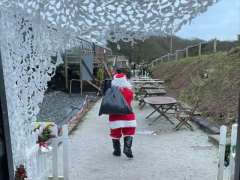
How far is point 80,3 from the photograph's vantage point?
1.63m

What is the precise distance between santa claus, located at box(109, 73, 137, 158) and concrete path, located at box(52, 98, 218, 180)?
0.21 m

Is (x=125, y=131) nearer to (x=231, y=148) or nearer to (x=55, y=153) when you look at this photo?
(x=55, y=153)

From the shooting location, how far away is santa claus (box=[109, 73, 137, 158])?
388cm

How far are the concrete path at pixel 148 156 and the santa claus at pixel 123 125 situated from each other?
0.21m

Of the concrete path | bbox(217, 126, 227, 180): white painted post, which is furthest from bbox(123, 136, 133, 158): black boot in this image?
bbox(217, 126, 227, 180): white painted post

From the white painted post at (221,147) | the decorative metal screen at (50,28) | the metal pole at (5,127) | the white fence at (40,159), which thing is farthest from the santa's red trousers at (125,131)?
the metal pole at (5,127)

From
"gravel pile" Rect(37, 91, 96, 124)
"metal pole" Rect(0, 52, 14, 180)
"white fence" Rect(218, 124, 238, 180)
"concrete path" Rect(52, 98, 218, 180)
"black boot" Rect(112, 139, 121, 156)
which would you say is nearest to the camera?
"metal pole" Rect(0, 52, 14, 180)

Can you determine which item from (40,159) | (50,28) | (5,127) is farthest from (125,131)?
(5,127)

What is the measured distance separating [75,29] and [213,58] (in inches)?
443

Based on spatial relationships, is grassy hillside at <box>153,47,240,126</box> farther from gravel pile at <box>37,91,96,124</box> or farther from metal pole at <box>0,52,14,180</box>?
metal pole at <box>0,52,14,180</box>

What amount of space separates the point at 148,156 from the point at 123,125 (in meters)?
0.83

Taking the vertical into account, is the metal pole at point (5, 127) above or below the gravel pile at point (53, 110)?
above

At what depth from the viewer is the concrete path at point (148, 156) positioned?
11.4 feet

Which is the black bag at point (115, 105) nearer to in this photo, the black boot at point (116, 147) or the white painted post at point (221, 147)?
the black boot at point (116, 147)
